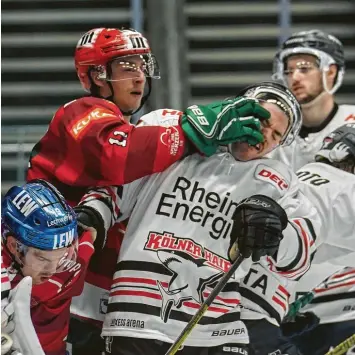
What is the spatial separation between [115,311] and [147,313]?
72mm

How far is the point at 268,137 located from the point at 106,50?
42 centimetres

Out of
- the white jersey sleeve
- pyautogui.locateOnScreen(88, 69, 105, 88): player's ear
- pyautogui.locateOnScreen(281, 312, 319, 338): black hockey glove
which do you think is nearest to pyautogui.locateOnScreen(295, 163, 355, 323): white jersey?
the white jersey sleeve

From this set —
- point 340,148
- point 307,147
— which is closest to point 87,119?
point 340,148

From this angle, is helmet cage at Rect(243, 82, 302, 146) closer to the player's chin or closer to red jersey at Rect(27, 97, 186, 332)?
the player's chin

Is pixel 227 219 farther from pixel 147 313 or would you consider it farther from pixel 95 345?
pixel 95 345

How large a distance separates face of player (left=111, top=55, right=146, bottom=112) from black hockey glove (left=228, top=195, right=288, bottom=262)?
421 millimetres

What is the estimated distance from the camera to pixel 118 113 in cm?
243

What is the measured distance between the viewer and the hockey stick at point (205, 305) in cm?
228

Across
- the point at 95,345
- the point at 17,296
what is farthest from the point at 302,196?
the point at 17,296

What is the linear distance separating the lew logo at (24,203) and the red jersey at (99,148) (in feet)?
0.83

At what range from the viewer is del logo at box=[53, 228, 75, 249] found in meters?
2.12

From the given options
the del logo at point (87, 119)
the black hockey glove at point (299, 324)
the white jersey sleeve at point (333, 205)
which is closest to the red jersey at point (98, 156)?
the del logo at point (87, 119)

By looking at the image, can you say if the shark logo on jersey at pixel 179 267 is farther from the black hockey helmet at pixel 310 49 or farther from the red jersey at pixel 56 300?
the black hockey helmet at pixel 310 49

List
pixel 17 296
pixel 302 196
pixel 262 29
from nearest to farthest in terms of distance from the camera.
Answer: pixel 17 296 < pixel 302 196 < pixel 262 29
